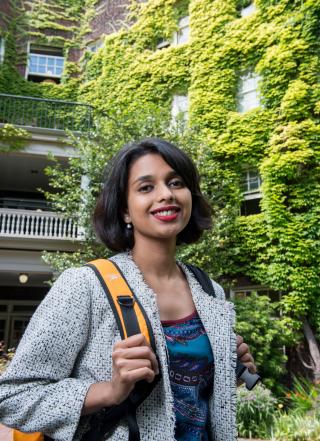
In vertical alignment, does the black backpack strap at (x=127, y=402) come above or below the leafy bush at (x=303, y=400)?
above

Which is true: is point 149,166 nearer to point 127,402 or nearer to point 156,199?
point 156,199

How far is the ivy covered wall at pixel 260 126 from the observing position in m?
10.4

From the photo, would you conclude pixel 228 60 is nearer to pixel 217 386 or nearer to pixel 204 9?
pixel 204 9

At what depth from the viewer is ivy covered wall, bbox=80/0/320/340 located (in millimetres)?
10445

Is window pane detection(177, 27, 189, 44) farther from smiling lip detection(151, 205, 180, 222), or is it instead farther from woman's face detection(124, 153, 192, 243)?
smiling lip detection(151, 205, 180, 222)

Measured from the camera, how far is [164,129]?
11.3 m

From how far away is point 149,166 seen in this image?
5.32 ft

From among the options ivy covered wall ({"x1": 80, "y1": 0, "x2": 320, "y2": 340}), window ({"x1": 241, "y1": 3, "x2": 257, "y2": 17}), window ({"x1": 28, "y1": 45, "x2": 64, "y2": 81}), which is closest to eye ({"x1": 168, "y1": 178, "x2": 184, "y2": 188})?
ivy covered wall ({"x1": 80, "y1": 0, "x2": 320, "y2": 340})

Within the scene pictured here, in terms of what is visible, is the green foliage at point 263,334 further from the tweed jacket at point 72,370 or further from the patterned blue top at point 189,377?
the tweed jacket at point 72,370

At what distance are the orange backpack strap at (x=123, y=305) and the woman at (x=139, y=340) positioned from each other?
0.03 m

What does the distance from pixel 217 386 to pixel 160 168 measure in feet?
2.75

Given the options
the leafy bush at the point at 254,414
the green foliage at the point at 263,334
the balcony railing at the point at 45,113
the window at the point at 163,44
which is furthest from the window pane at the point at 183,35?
the leafy bush at the point at 254,414

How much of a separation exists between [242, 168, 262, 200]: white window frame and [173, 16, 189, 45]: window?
5762 millimetres

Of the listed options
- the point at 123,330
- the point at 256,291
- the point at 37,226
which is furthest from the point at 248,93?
the point at 123,330
